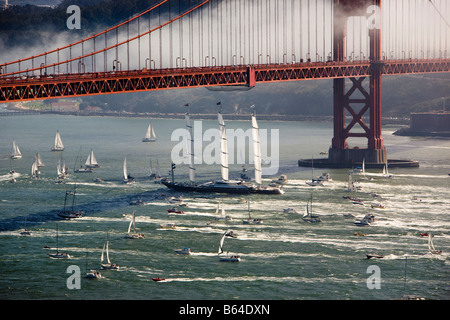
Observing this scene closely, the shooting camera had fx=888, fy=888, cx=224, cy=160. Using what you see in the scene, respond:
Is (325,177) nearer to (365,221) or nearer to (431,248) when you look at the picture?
(365,221)

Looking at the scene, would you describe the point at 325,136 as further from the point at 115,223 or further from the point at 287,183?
the point at 115,223

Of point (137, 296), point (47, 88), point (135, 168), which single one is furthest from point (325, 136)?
point (137, 296)

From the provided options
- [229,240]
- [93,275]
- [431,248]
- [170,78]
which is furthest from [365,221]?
[93,275]

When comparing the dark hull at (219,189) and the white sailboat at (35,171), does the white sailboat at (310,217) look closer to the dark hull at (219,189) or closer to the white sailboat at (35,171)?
the dark hull at (219,189)

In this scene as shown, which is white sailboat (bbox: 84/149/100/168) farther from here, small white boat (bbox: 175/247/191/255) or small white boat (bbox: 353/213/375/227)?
small white boat (bbox: 175/247/191/255)

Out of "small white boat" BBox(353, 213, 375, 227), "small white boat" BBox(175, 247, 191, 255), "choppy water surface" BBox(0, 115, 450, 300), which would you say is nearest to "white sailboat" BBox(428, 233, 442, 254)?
"choppy water surface" BBox(0, 115, 450, 300)
